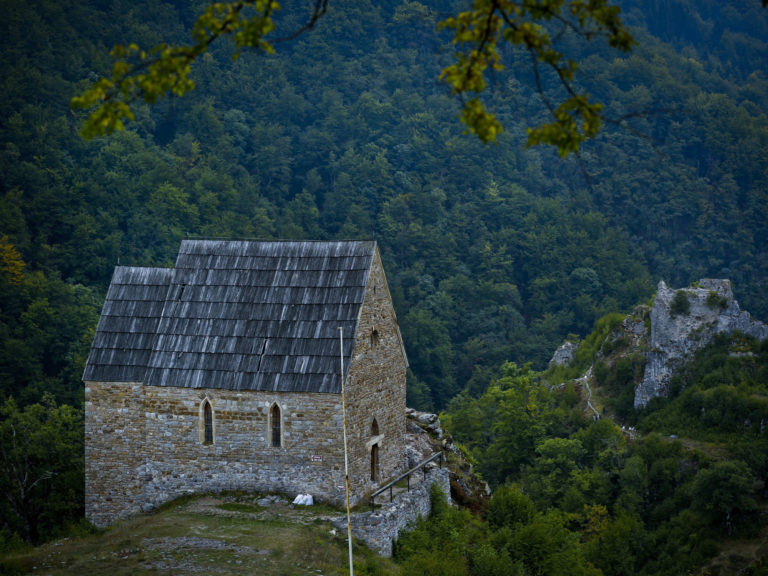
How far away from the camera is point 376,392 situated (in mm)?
25844

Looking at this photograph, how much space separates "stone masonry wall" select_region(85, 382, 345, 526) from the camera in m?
24.3

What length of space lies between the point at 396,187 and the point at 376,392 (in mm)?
92109

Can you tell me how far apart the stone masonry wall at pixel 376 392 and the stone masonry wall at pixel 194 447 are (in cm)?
75

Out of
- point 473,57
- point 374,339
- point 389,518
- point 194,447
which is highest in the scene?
point 473,57

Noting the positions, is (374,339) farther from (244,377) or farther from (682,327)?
(682,327)

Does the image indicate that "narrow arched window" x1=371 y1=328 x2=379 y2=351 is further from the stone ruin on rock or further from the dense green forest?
the stone ruin on rock

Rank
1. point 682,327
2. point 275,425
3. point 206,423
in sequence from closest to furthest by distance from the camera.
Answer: point 275,425
point 206,423
point 682,327

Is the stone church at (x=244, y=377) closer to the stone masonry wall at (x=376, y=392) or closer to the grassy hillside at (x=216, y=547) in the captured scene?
the stone masonry wall at (x=376, y=392)

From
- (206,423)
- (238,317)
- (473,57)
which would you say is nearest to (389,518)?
(206,423)

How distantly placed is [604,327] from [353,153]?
52.0m

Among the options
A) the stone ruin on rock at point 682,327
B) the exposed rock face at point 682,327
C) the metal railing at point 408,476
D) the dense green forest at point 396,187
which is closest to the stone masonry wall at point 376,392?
the metal railing at point 408,476

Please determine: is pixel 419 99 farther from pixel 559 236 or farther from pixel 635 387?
pixel 635 387

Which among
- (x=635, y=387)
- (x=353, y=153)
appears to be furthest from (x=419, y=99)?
(x=635, y=387)

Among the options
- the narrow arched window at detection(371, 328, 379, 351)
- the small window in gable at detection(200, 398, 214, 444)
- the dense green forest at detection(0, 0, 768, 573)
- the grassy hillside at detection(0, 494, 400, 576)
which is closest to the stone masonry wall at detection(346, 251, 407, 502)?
the narrow arched window at detection(371, 328, 379, 351)
